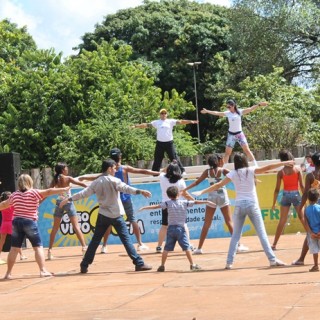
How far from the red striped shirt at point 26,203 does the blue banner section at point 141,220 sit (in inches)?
225

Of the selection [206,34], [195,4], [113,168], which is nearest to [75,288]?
[113,168]

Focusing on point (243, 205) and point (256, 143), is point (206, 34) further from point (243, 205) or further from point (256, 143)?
point (243, 205)

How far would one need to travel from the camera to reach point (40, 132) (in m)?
29.7

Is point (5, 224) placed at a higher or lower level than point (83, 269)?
higher

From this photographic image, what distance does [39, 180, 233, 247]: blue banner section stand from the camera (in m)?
17.8

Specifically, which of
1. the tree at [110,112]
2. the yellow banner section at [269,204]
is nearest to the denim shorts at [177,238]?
the yellow banner section at [269,204]

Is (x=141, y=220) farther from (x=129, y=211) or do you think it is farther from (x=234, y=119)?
(x=129, y=211)

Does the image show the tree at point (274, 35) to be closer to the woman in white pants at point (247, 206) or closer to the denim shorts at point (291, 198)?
the denim shorts at point (291, 198)

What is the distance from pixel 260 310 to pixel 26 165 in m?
20.9

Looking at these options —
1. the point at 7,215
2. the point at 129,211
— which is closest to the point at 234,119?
the point at 129,211

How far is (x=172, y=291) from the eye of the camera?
34.6 ft

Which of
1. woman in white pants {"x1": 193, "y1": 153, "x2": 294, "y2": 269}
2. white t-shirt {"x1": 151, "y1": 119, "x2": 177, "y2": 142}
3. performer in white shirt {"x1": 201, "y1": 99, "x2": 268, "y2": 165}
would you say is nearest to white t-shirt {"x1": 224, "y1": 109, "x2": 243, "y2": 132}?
performer in white shirt {"x1": 201, "y1": 99, "x2": 268, "y2": 165}

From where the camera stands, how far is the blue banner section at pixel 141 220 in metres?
17.8

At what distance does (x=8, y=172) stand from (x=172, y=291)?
8387mm
